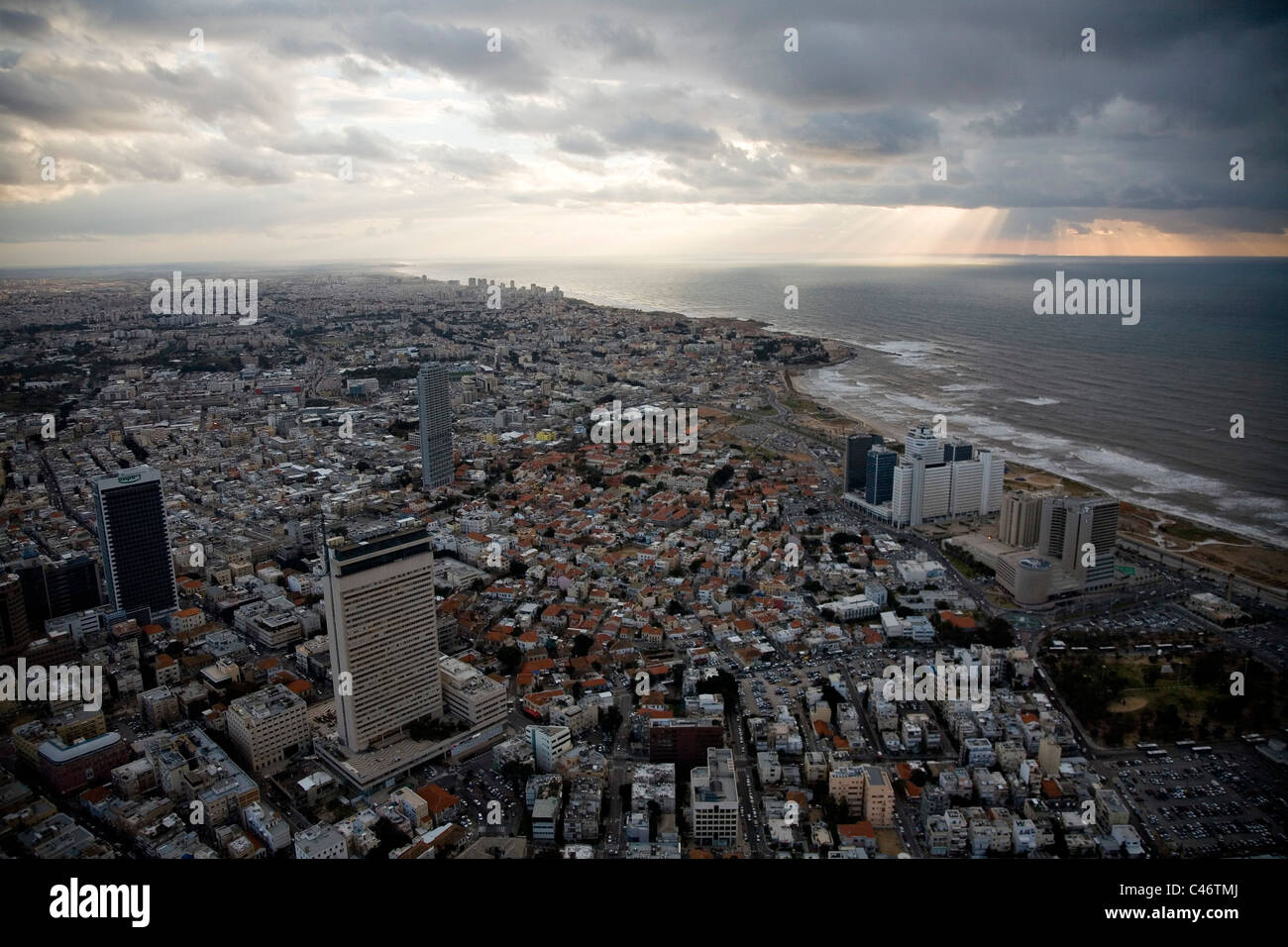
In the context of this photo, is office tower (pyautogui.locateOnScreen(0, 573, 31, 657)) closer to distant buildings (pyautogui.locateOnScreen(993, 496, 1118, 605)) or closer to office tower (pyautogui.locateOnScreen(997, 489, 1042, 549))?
distant buildings (pyautogui.locateOnScreen(993, 496, 1118, 605))

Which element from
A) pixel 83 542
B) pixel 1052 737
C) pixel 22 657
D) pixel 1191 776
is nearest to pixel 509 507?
pixel 83 542

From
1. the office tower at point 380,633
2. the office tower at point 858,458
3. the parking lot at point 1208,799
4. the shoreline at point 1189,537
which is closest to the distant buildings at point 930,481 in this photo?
the office tower at point 858,458

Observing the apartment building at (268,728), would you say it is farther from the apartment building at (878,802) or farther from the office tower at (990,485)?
the office tower at (990,485)

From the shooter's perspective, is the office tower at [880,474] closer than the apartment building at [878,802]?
No

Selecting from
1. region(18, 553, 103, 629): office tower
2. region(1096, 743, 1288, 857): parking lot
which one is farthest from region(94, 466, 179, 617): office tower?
region(1096, 743, 1288, 857): parking lot

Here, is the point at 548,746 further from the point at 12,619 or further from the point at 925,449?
the point at 925,449

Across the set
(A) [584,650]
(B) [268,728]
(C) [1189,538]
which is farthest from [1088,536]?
(B) [268,728]
